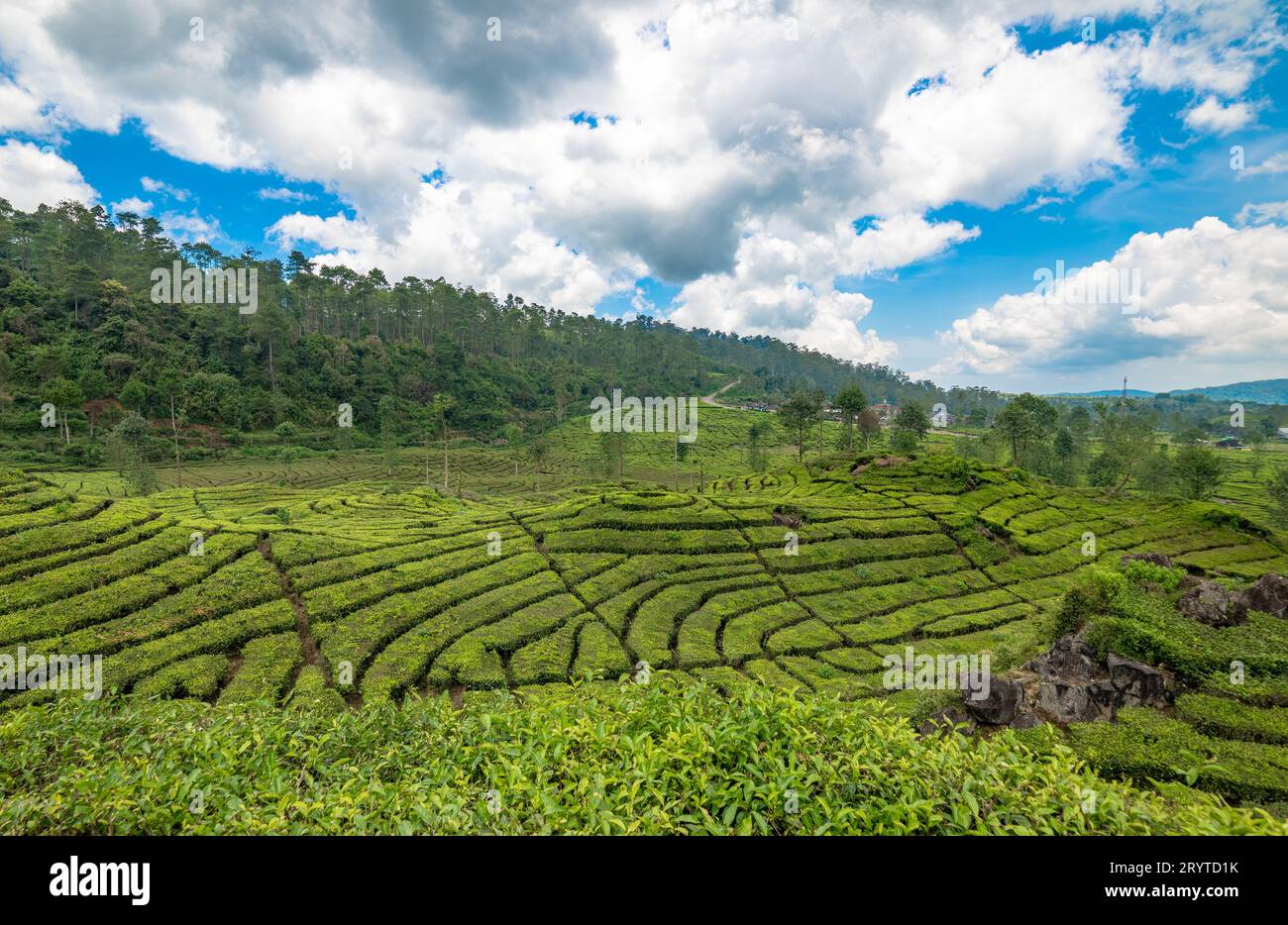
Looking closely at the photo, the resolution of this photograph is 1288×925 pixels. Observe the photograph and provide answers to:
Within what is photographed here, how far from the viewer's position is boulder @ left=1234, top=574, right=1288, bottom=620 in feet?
51.9

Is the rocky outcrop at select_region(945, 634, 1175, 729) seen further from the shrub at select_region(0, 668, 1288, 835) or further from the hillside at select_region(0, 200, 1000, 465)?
the hillside at select_region(0, 200, 1000, 465)

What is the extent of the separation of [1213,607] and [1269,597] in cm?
248

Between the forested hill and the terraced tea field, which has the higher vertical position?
the forested hill

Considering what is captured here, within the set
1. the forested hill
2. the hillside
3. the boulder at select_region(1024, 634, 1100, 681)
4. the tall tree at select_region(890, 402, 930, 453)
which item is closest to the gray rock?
the boulder at select_region(1024, 634, 1100, 681)

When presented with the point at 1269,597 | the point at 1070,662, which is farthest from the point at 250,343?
the point at 1269,597

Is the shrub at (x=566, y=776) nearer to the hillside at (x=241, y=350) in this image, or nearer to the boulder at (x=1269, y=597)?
the boulder at (x=1269, y=597)

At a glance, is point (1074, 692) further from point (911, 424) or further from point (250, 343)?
point (250, 343)

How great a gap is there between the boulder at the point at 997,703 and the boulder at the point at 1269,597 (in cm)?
904

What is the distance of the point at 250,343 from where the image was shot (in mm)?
100000

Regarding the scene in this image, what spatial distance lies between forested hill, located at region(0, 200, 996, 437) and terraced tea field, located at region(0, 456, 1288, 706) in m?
54.6

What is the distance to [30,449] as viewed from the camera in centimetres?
6191

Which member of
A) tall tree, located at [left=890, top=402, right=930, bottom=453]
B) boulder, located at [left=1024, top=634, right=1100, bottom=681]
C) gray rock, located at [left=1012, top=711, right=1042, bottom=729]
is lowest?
gray rock, located at [left=1012, top=711, right=1042, bottom=729]
